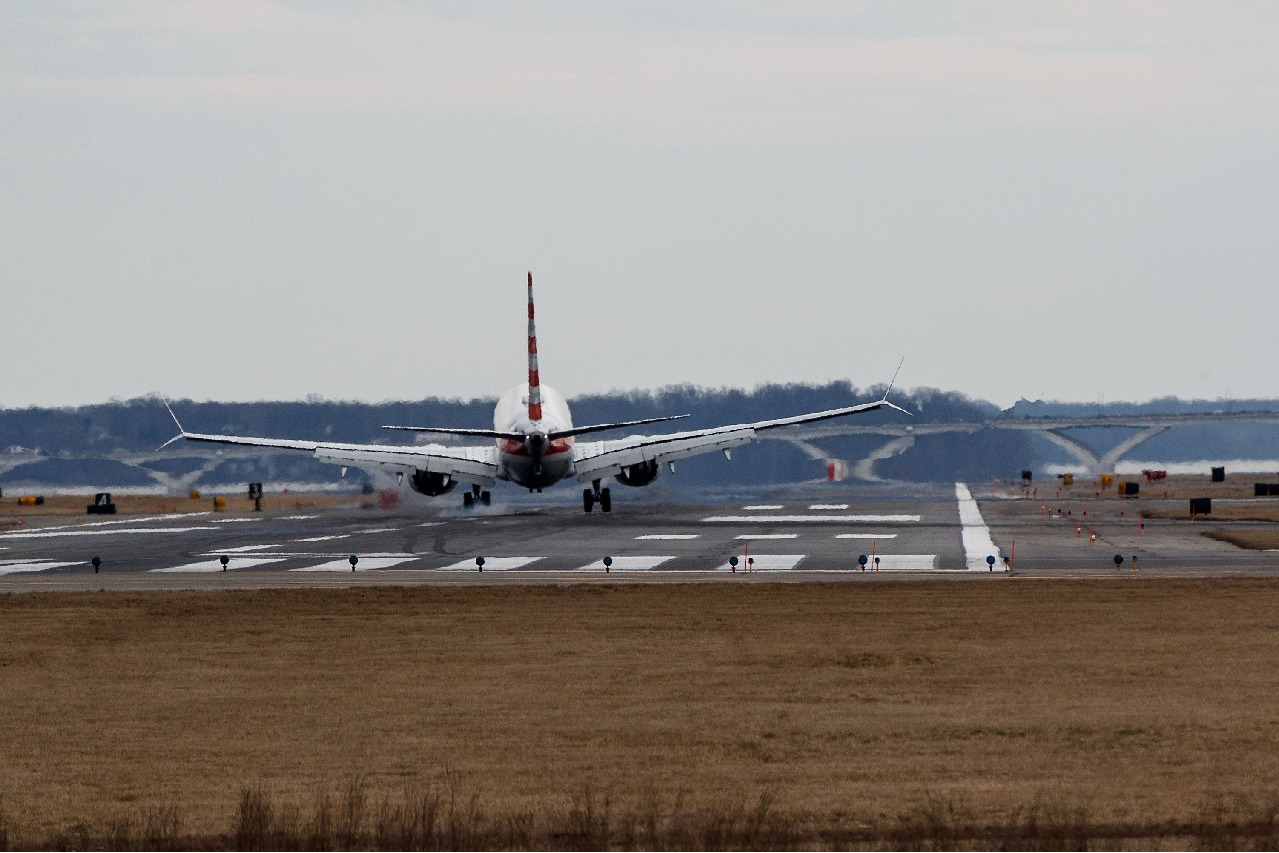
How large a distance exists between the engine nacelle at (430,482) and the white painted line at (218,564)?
29989 mm

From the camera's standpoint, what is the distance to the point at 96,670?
3008cm

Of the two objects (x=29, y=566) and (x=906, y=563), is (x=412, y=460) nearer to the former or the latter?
(x=29, y=566)

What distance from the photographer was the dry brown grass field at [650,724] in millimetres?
17453

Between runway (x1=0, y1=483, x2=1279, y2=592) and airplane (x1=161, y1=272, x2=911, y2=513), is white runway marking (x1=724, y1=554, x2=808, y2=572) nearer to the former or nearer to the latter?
runway (x1=0, y1=483, x2=1279, y2=592)

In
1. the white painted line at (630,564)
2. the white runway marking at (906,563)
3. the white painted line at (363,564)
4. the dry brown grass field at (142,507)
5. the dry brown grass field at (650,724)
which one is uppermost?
the dry brown grass field at (142,507)

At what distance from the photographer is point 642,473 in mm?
92000

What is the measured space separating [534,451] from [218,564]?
93.8 ft

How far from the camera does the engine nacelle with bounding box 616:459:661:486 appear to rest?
301 ft

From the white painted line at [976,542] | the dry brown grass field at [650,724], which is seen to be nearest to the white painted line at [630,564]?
the white painted line at [976,542]

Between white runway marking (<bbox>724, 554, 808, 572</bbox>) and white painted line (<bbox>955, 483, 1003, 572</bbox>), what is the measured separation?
17.7 ft

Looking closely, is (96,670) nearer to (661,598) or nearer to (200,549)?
(661,598)

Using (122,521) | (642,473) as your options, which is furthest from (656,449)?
(122,521)

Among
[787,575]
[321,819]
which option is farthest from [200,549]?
[321,819]

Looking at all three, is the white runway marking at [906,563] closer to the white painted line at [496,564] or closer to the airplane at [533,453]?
the white painted line at [496,564]
